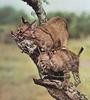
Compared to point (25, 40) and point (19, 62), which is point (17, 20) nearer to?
point (19, 62)

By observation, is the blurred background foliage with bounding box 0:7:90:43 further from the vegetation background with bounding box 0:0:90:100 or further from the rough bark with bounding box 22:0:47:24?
the rough bark with bounding box 22:0:47:24

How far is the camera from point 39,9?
219 centimetres

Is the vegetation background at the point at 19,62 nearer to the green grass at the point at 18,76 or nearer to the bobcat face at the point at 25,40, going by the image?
the green grass at the point at 18,76

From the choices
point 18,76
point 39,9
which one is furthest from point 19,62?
point 39,9

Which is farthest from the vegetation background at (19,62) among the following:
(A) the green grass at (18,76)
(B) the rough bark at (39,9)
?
(B) the rough bark at (39,9)

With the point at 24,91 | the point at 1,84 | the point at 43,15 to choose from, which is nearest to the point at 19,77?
the point at 1,84

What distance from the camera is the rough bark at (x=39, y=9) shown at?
2172 millimetres

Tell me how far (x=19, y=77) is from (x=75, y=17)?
1497 mm

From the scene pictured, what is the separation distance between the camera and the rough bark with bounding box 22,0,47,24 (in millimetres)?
2172

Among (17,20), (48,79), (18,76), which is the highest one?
(48,79)

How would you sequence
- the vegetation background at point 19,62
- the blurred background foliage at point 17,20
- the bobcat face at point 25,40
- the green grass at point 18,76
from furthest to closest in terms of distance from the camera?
1. the blurred background foliage at point 17,20
2. the vegetation background at point 19,62
3. the green grass at point 18,76
4. the bobcat face at point 25,40

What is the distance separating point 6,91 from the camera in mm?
8672

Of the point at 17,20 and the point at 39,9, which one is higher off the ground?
the point at 39,9

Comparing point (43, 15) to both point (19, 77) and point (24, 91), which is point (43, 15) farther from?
point (19, 77)
